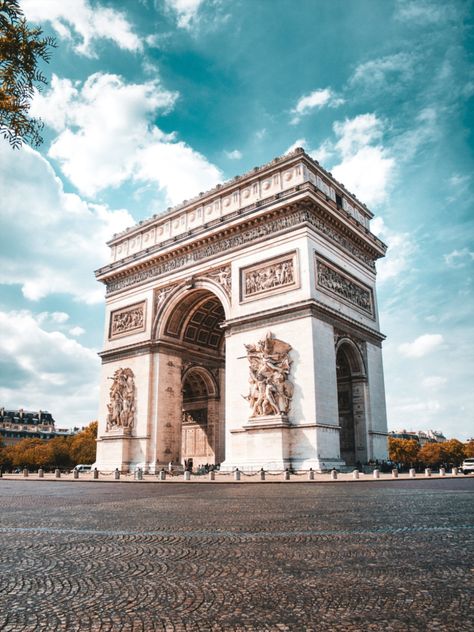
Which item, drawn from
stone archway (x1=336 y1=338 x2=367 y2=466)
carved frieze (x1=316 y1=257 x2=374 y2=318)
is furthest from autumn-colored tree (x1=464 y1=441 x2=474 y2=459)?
stone archway (x1=336 y1=338 x2=367 y2=466)

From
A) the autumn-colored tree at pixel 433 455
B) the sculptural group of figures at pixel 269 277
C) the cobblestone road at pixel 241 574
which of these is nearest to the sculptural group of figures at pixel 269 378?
the sculptural group of figures at pixel 269 277

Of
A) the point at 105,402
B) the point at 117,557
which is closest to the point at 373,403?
the point at 105,402

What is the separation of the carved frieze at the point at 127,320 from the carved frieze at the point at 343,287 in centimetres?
1144

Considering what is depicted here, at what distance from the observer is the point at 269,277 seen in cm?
2489

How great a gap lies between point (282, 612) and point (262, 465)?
2003 cm

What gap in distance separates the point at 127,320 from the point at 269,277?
35.9 feet

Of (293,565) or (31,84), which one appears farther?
(31,84)

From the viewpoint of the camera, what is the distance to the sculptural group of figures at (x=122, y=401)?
95.3 feet

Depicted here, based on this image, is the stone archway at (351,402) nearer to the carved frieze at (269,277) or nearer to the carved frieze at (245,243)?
the carved frieze at (269,277)

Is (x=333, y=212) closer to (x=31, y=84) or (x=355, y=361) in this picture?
(x=355, y=361)

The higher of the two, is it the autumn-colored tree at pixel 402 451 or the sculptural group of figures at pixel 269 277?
the sculptural group of figures at pixel 269 277

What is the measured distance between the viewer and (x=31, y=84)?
6445 millimetres

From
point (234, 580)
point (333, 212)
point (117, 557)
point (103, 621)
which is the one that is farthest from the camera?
point (333, 212)

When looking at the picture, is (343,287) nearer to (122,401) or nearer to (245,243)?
(245,243)
